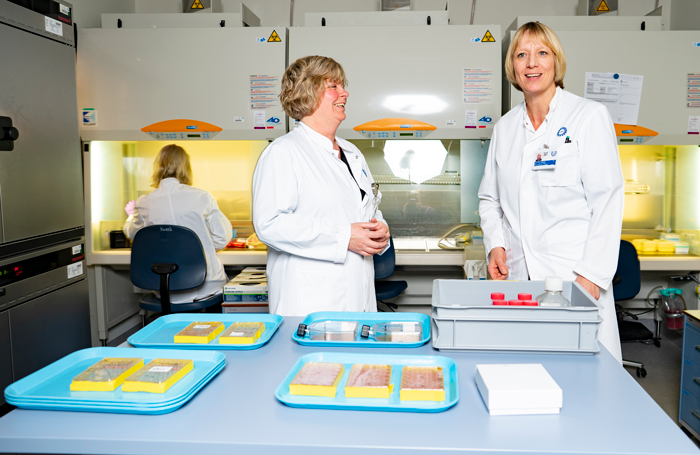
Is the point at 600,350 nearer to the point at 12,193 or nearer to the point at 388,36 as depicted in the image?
the point at 12,193

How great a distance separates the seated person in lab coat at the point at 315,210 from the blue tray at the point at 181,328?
1.00ft

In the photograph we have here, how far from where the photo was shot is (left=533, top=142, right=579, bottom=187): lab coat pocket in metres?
1.61

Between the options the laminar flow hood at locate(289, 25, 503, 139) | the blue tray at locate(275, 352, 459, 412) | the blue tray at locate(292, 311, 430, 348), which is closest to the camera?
the blue tray at locate(275, 352, 459, 412)

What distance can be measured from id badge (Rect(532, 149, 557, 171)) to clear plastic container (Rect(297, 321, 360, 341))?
0.81m

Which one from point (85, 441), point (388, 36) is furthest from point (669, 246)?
point (85, 441)

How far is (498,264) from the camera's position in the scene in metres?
1.74

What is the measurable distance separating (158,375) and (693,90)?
3.31 meters

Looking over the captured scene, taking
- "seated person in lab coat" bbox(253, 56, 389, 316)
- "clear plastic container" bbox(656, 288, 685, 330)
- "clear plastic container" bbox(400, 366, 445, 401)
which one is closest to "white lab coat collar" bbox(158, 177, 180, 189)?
"seated person in lab coat" bbox(253, 56, 389, 316)

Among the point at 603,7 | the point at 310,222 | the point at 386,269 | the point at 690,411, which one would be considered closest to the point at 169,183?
the point at 386,269

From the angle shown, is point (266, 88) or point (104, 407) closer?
point (104, 407)

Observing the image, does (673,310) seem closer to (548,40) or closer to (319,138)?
(548,40)

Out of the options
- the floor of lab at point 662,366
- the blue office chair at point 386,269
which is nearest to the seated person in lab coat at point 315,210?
the blue office chair at point 386,269

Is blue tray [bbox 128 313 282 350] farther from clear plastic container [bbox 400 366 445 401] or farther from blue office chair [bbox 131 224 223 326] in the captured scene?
blue office chair [bbox 131 224 223 326]

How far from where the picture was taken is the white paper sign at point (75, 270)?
7.97 feet
